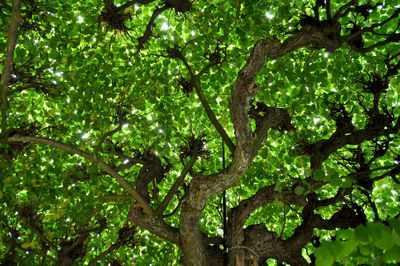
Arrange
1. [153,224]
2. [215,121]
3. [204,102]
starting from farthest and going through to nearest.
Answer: [204,102], [215,121], [153,224]

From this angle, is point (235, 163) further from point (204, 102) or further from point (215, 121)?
point (204, 102)

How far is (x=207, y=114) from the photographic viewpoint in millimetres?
4699

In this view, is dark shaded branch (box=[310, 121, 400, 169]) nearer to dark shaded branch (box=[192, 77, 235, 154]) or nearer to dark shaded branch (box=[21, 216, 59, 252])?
dark shaded branch (box=[192, 77, 235, 154])

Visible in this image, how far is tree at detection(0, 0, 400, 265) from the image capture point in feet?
13.4

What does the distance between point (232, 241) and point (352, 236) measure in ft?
9.67

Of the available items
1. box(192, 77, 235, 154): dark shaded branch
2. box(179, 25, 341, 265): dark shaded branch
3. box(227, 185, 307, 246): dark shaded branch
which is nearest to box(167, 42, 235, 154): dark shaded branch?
box(192, 77, 235, 154): dark shaded branch

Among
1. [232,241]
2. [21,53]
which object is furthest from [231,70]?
[21,53]

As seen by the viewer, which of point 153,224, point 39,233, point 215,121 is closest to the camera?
point 153,224

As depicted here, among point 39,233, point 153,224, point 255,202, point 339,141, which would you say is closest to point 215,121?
point 255,202

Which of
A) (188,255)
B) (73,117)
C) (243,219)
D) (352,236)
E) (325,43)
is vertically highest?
(73,117)

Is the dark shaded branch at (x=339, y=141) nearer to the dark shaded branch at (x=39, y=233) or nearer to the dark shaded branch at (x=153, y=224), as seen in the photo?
the dark shaded branch at (x=153, y=224)

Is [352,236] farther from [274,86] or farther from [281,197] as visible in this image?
[274,86]

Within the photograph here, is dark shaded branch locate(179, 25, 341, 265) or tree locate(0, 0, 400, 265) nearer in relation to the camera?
dark shaded branch locate(179, 25, 341, 265)

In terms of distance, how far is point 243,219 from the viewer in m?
4.37
